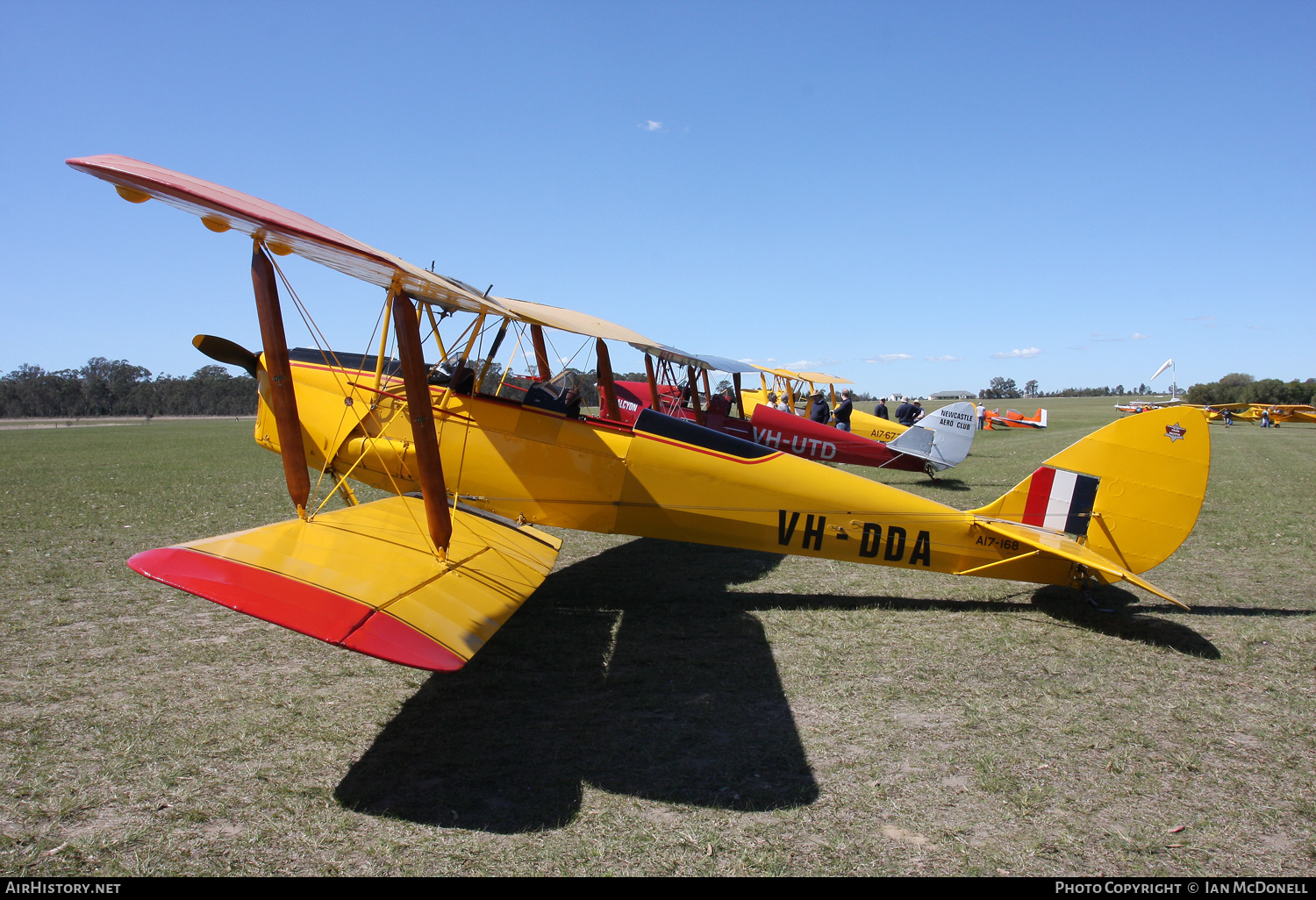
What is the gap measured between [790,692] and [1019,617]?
2449mm

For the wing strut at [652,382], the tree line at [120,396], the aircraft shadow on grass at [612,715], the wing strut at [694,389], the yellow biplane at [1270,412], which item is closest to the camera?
the aircraft shadow on grass at [612,715]

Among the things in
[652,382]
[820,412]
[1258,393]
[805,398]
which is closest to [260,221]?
[652,382]

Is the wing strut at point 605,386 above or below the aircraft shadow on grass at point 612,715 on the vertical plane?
above

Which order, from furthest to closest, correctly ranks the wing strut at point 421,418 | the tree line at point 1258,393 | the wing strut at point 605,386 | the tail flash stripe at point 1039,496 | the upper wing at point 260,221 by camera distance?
the tree line at point 1258,393 → the wing strut at point 605,386 → the tail flash stripe at point 1039,496 → the wing strut at point 421,418 → the upper wing at point 260,221

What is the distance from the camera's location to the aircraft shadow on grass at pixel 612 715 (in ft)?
10.2

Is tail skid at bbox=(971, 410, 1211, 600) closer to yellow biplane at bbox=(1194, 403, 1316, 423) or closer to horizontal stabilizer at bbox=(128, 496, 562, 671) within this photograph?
horizontal stabilizer at bbox=(128, 496, 562, 671)

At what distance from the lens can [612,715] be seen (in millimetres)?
3867

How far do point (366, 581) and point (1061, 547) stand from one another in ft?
15.8

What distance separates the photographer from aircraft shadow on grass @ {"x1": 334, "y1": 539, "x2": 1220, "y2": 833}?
10.2 ft

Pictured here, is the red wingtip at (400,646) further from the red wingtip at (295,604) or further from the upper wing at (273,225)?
the upper wing at (273,225)

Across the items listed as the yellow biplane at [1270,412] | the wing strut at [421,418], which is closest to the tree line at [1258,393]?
the yellow biplane at [1270,412]

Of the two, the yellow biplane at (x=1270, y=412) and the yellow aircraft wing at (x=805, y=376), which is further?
the yellow biplane at (x=1270, y=412)

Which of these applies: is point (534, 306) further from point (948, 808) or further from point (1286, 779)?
point (1286, 779)

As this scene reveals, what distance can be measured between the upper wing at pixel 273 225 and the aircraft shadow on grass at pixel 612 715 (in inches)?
96.9
